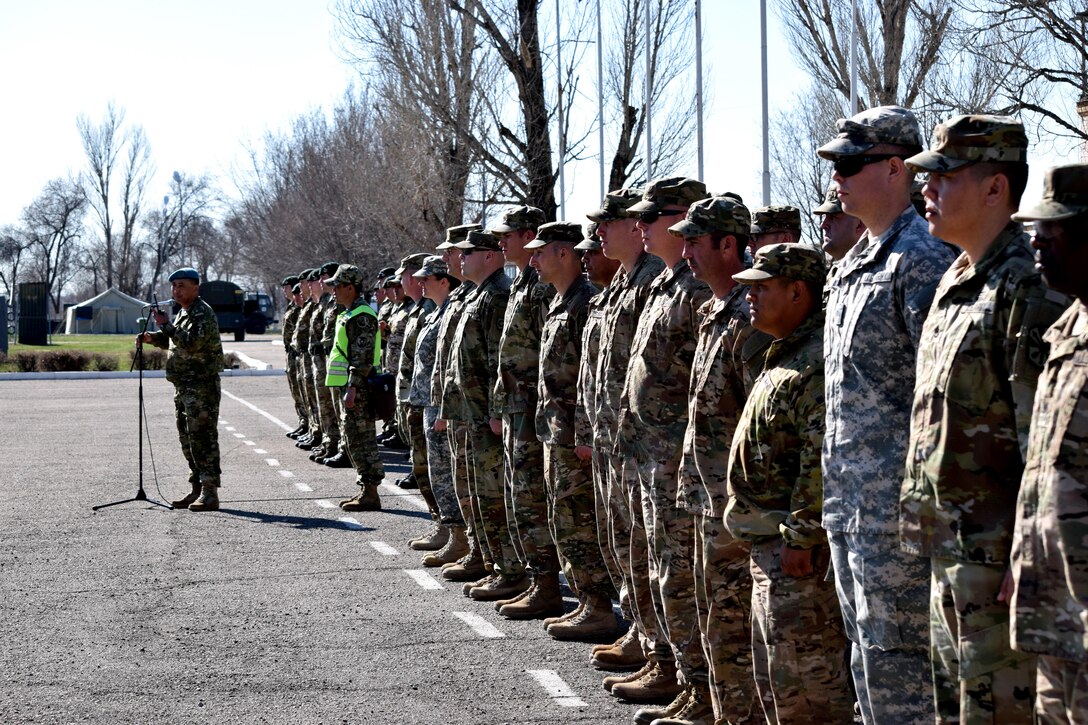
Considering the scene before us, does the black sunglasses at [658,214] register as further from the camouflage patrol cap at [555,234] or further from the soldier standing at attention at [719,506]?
the camouflage patrol cap at [555,234]

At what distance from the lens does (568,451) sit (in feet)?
24.6

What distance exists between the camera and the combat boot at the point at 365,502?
12.6 meters

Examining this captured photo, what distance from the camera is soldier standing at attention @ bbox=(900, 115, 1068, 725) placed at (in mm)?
3365

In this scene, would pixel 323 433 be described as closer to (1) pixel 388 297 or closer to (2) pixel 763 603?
(1) pixel 388 297

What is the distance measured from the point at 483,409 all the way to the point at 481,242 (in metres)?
1.08

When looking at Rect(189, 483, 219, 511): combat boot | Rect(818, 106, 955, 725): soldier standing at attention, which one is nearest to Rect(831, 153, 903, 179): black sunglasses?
Rect(818, 106, 955, 725): soldier standing at attention

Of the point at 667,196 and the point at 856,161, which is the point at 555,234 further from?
the point at 856,161

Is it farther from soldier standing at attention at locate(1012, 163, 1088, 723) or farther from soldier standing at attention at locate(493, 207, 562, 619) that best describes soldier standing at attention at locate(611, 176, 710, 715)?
soldier standing at attention at locate(1012, 163, 1088, 723)

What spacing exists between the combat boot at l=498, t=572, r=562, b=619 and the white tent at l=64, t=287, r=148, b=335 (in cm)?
8434

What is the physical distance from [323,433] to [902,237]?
13523 mm

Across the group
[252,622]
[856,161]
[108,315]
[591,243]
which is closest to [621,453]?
[591,243]

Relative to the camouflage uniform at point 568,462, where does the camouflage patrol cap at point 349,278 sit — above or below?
above

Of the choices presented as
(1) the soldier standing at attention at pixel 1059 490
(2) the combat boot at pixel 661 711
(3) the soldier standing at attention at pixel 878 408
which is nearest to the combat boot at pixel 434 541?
(2) the combat boot at pixel 661 711

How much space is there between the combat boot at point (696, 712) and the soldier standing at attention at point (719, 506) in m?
0.34
